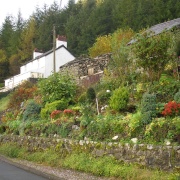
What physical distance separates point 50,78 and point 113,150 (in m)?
10.2

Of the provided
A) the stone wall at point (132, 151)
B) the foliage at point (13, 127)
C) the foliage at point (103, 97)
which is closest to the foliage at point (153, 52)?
the foliage at point (103, 97)

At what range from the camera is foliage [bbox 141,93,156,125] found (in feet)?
33.0

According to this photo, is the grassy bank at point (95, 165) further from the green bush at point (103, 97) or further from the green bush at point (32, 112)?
the green bush at point (103, 97)

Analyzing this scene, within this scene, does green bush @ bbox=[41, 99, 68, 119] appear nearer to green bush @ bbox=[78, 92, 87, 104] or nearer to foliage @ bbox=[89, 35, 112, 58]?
green bush @ bbox=[78, 92, 87, 104]

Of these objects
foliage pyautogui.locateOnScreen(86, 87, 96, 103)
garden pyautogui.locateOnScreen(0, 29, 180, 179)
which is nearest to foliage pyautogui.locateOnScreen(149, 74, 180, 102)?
garden pyautogui.locateOnScreen(0, 29, 180, 179)

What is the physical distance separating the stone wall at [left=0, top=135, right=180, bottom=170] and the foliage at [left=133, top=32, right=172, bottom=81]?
5.21 meters

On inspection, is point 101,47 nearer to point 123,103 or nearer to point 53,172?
point 123,103

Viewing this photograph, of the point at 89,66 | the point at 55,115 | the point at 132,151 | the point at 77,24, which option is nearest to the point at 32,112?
the point at 55,115

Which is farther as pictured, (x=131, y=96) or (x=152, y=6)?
(x=152, y=6)

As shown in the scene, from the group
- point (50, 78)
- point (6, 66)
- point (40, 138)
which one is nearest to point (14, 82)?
point (6, 66)

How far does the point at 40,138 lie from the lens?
14523 millimetres

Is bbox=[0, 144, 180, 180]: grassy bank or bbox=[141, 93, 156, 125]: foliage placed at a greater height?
bbox=[141, 93, 156, 125]: foliage

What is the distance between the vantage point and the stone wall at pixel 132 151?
330 inches

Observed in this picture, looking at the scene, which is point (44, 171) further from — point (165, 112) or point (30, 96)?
point (30, 96)
